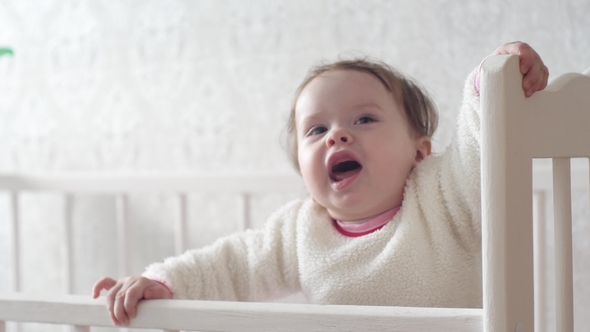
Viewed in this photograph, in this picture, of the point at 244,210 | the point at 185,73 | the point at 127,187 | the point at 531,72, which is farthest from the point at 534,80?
the point at 185,73

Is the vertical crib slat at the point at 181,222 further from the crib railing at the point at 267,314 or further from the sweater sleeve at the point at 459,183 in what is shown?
the sweater sleeve at the point at 459,183

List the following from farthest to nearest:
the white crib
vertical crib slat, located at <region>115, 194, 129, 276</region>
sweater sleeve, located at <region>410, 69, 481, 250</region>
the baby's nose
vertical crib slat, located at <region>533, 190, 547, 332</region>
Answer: vertical crib slat, located at <region>115, 194, 129, 276</region> < vertical crib slat, located at <region>533, 190, 547, 332</region> < the baby's nose < sweater sleeve, located at <region>410, 69, 481, 250</region> < the white crib

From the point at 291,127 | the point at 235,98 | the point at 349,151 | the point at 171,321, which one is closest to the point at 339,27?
the point at 235,98

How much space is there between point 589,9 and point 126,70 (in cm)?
97

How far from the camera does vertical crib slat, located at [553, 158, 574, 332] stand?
595 millimetres

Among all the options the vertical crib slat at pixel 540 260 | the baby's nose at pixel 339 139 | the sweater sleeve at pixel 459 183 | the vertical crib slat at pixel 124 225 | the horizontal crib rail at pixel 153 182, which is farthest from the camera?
the vertical crib slat at pixel 124 225

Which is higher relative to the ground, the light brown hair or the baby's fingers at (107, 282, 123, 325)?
the light brown hair

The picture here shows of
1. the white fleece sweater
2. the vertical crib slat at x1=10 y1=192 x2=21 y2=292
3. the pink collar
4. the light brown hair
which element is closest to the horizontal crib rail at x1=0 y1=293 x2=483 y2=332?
the white fleece sweater

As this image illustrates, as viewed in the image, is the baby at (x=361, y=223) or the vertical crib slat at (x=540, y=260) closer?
the baby at (x=361, y=223)

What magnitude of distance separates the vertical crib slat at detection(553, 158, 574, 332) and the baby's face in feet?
0.79

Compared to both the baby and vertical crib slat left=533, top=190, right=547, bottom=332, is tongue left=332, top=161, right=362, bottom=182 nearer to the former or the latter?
the baby

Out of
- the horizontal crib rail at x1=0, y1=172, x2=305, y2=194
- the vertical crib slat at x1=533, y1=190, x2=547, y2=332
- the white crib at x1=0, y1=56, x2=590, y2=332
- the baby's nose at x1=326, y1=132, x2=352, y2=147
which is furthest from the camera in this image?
the horizontal crib rail at x1=0, y1=172, x2=305, y2=194

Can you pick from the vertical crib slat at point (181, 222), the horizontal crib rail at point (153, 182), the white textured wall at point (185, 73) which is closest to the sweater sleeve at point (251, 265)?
the horizontal crib rail at point (153, 182)

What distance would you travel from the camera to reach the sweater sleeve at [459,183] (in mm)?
704
